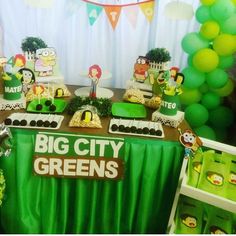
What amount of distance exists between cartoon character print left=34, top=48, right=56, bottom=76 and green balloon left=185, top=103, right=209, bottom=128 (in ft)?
3.09

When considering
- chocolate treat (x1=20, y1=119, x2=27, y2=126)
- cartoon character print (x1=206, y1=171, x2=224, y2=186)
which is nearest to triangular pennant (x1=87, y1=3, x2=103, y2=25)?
chocolate treat (x1=20, y1=119, x2=27, y2=126)

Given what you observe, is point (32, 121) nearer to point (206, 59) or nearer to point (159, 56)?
point (159, 56)

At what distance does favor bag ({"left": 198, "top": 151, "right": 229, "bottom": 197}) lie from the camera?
1.40 metres

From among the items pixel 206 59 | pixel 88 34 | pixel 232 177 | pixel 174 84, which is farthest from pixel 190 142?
pixel 88 34

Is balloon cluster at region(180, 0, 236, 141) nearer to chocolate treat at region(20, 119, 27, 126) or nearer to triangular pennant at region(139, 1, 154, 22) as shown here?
triangular pennant at region(139, 1, 154, 22)

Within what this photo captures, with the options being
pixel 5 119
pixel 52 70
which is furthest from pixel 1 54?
pixel 5 119

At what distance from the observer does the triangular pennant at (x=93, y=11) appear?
2.00m

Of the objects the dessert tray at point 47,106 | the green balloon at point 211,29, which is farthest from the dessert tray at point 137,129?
the green balloon at point 211,29

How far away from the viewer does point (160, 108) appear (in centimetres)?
168

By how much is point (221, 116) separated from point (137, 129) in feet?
2.75

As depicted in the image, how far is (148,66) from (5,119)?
92 centimetres

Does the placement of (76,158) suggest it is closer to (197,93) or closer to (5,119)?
(5,119)

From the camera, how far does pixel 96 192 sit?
1.58m

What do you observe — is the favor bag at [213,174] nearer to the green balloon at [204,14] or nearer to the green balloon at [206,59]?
the green balloon at [206,59]
